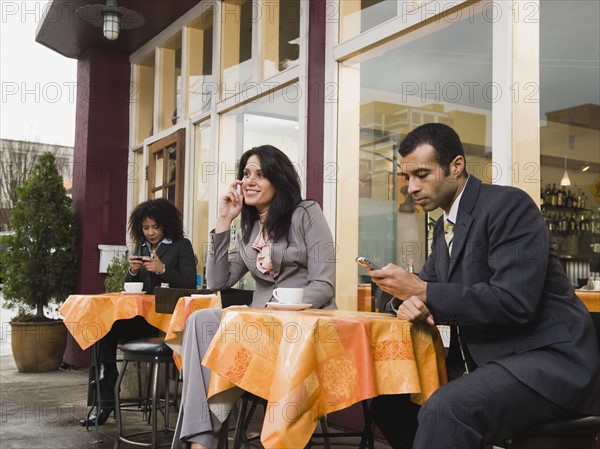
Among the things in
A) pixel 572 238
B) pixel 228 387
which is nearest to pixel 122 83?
pixel 572 238

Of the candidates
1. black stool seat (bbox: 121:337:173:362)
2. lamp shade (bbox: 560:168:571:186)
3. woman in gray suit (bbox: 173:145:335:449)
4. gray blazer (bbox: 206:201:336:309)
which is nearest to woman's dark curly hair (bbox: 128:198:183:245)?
black stool seat (bbox: 121:337:173:362)

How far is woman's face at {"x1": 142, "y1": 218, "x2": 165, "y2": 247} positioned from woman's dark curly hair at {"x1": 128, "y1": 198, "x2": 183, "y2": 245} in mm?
20

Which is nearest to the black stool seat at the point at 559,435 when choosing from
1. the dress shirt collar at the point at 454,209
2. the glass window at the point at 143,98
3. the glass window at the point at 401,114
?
the dress shirt collar at the point at 454,209

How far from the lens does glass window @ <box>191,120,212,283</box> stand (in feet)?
21.5

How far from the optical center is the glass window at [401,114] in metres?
4.71

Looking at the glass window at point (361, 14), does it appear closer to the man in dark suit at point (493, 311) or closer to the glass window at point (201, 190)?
the glass window at point (201, 190)

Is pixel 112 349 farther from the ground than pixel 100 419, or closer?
farther from the ground

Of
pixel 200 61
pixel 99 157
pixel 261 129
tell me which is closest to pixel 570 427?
pixel 261 129

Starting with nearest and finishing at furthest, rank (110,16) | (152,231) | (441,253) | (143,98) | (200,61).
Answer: (441,253)
(152,231)
(110,16)
(200,61)
(143,98)

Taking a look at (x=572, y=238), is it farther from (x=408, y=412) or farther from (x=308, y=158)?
(x=408, y=412)

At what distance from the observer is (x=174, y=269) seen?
475 cm

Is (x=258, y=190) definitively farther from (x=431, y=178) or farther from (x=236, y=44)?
(x=236, y=44)

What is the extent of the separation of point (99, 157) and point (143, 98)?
2.85 feet

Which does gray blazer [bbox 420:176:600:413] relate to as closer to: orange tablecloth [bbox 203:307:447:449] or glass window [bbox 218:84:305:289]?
orange tablecloth [bbox 203:307:447:449]
